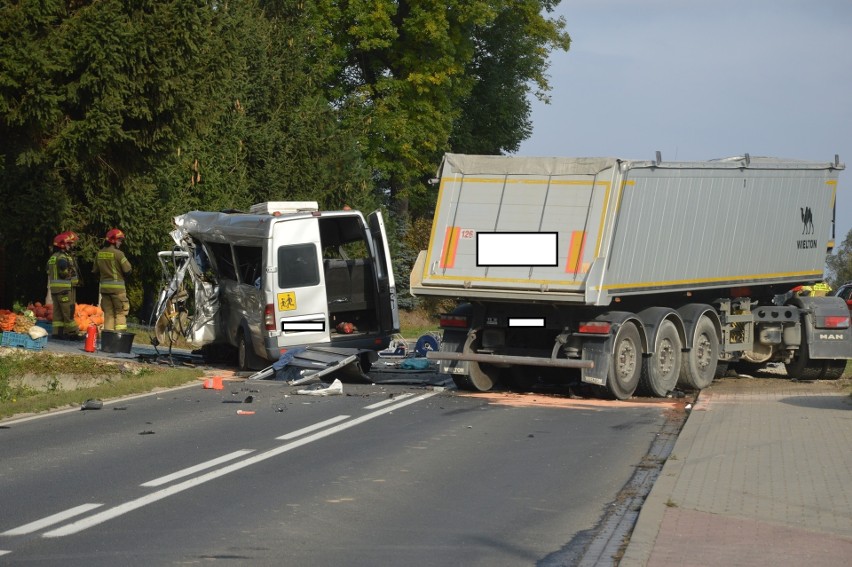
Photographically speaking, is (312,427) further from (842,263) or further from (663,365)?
(842,263)

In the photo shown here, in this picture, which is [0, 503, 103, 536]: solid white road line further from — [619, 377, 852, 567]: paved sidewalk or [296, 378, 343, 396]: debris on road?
[296, 378, 343, 396]: debris on road

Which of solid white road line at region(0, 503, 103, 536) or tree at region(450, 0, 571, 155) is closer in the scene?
solid white road line at region(0, 503, 103, 536)

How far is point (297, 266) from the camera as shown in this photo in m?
19.1

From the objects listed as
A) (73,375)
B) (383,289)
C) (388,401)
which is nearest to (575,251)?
(388,401)

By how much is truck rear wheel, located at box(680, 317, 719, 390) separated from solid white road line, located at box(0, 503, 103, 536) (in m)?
10.3

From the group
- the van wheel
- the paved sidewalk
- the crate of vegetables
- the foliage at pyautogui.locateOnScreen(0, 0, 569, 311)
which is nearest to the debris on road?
the van wheel

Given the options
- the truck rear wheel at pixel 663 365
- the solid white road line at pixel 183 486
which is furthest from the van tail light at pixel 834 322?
the solid white road line at pixel 183 486

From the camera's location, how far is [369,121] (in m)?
41.8

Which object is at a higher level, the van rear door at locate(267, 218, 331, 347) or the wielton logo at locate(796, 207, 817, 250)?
the wielton logo at locate(796, 207, 817, 250)

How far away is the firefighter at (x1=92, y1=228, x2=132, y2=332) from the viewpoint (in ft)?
71.8

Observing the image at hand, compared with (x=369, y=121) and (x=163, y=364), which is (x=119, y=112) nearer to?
(x=163, y=364)

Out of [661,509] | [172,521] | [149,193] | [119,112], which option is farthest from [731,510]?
[149,193]

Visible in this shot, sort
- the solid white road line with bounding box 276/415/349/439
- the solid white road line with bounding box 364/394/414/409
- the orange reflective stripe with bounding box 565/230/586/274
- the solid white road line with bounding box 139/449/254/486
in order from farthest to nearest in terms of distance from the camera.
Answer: the orange reflective stripe with bounding box 565/230/586/274 < the solid white road line with bounding box 364/394/414/409 < the solid white road line with bounding box 276/415/349/439 < the solid white road line with bounding box 139/449/254/486

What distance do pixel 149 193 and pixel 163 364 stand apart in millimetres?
7427
